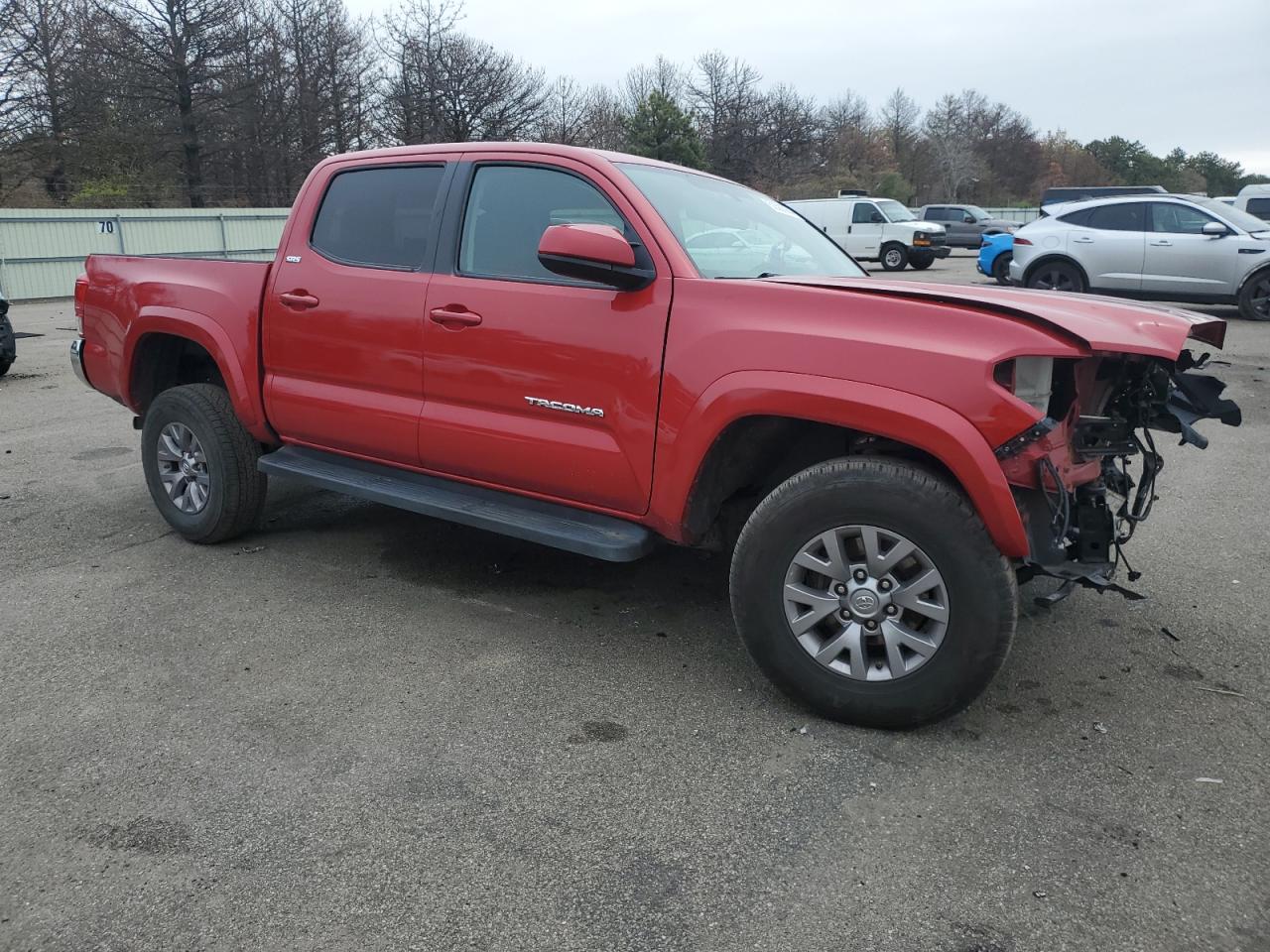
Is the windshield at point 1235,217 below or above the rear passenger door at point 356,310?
above

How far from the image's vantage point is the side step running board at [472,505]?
144 inches

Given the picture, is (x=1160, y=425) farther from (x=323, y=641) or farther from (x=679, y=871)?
(x=323, y=641)

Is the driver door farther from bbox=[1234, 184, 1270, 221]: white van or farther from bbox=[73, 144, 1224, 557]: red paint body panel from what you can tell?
bbox=[73, 144, 1224, 557]: red paint body panel

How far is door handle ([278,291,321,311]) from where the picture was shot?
177 inches

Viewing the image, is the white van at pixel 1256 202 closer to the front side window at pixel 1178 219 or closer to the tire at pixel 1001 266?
the tire at pixel 1001 266

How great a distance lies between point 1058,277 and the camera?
49.5 feet

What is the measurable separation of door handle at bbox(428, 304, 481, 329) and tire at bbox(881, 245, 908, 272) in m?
22.7

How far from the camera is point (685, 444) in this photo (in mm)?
3451

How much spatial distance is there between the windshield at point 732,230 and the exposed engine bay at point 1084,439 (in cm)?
125

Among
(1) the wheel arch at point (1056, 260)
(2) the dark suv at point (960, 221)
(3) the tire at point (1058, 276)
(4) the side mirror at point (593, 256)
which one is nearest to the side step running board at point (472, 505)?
(4) the side mirror at point (593, 256)

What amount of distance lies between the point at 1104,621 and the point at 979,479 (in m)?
1.64

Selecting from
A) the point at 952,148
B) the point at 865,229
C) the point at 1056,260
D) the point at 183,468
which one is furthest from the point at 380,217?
the point at 952,148

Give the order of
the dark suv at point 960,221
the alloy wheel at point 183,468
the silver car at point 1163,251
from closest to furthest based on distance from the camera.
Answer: the alloy wheel at point 183,468 → the silver car at point 1163,251 → the dark suv at point 960,221

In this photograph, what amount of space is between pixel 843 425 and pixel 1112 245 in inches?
523
